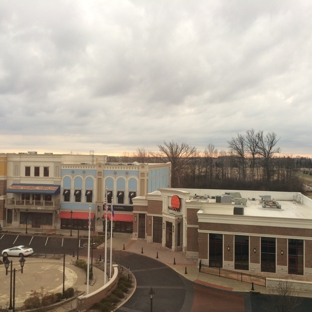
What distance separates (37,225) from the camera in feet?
146

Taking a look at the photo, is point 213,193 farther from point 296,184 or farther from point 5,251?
point 296,184

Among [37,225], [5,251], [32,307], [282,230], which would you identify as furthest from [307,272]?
[37,225]

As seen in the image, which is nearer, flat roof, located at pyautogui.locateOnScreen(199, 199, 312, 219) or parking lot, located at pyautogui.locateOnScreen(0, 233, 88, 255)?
flat roof, located at pyautogui.locateOnScreen(199, 199, 312, 219)

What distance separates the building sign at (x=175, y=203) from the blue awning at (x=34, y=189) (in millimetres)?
19433

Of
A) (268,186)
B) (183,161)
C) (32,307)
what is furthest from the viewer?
(183,161)

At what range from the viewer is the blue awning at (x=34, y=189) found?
143 ft

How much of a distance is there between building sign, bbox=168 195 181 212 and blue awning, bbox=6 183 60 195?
19433 millimetres

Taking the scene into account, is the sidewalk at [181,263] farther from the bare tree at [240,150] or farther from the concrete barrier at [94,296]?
the bare tree at [240,150]

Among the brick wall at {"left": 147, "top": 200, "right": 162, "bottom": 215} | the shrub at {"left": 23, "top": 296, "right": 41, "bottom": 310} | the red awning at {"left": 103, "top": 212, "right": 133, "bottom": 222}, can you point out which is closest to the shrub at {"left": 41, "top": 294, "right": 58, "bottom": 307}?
the shrub at {"left": 23, "top": 296, "right": 41, "bottom": 310}

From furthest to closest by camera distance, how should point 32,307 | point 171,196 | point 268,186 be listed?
point 268,186
point 171,196
point 32,307

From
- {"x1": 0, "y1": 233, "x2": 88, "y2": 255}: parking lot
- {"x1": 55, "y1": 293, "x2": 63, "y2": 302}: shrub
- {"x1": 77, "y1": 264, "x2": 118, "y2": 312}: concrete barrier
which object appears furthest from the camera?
{"x1": 0, "y1": 233, "x2": 88, "y2": 255}: parking lot

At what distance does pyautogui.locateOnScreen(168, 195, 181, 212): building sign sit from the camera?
3381cm

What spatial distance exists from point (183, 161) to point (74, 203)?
4751 cm

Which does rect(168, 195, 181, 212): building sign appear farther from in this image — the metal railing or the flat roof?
the metal railing
